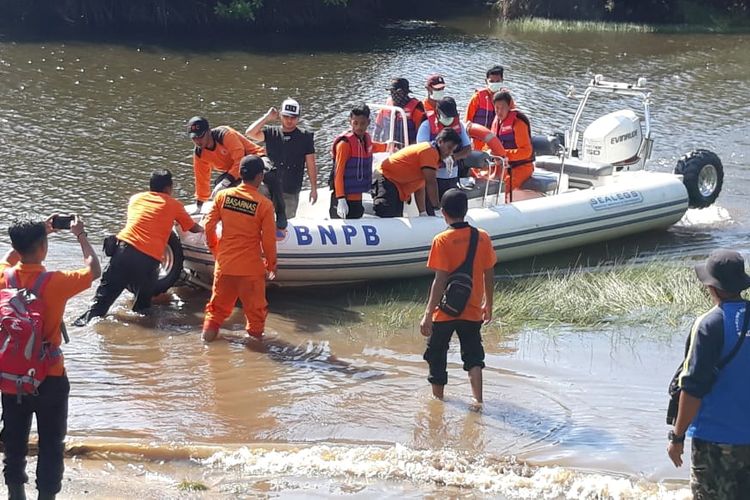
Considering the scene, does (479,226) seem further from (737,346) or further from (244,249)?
(737,346)

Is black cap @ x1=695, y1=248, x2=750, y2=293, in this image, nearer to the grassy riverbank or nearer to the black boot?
the black boot

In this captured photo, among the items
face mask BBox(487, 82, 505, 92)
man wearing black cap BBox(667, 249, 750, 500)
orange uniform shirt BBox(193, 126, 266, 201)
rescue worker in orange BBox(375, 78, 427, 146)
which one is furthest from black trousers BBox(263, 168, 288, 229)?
man wearing black cap BBox(667, 249, 750, 500)

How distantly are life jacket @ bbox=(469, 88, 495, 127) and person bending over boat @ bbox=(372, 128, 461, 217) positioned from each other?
166 cm

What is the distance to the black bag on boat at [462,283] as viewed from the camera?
6.48m

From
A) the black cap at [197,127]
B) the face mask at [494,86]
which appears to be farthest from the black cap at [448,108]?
the black cap at [197,127]

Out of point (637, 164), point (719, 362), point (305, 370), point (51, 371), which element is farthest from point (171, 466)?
point (637, 164)

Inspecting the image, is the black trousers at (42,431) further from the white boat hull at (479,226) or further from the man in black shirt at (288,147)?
the man in black shirt at (288,147)

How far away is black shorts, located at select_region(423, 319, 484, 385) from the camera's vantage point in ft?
21.8

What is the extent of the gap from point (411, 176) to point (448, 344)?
9.72ft

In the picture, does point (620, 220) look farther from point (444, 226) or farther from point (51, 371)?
point (51, 371)

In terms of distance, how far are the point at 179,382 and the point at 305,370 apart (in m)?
0.90

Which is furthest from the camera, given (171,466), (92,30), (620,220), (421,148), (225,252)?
(92,30)

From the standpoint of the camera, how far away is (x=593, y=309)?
8.87m

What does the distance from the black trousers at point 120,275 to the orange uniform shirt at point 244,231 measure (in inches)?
30.7
